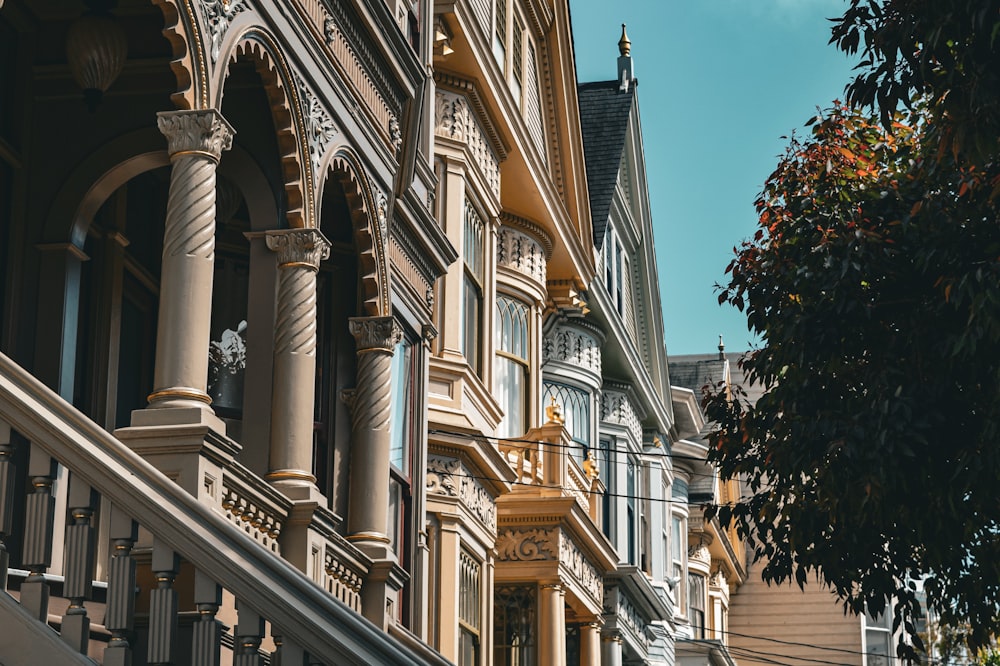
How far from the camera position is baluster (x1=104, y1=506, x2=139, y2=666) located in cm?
685

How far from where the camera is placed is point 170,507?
7.12 meters

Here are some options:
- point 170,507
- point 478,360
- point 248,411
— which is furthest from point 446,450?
point 170,507

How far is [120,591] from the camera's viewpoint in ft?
23.0

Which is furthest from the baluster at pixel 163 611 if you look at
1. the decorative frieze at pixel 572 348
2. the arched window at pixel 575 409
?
the decorative frieze at pixel 572 348

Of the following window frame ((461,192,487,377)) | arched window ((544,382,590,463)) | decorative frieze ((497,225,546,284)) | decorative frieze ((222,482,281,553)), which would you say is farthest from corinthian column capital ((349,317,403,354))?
arched window ((544,382,590,463))

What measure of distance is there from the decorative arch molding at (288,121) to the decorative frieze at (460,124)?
30.1ft

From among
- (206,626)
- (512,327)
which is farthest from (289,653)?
(512,327)

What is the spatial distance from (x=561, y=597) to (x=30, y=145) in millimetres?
13386

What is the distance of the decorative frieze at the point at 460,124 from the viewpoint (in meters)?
19.9

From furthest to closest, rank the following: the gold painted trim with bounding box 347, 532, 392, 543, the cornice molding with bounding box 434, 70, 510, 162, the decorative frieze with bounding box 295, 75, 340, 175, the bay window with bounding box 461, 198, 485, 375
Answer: the cornice molding with bounding box 434, 70, 510, 162
the bay window with bounding box 461, 198, 485, 375
the gold painted trim with bounding box 347, 532, 392, 543
the decorative frieze with bounding box 295, 75, 340, 175

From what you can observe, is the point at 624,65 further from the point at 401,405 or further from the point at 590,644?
the point at 401,405

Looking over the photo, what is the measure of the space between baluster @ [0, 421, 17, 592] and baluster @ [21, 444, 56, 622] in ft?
Answer: 0.29

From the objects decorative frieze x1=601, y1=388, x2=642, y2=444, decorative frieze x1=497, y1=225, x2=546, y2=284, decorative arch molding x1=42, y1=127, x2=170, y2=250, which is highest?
decorative frieze x1=497, y1=225, x2=546, y2=284

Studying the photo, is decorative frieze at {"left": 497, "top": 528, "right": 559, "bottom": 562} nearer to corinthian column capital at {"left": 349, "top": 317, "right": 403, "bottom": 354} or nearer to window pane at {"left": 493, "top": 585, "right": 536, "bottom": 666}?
window pane at {"left": 493, "top": 585, "right": 536, "bottom": 666}
